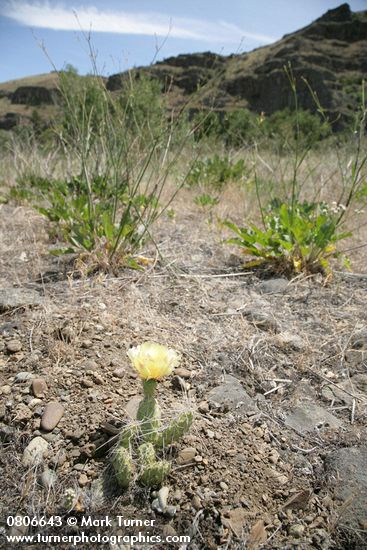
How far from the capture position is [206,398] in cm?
144

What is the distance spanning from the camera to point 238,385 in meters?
1.54

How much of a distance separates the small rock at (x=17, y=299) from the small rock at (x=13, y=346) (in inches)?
11.3

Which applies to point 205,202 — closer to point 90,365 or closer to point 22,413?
point 90,365

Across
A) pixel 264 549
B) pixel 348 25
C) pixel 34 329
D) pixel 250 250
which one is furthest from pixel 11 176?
pixel 348 25

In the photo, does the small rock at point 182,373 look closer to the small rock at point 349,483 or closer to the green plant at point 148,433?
the green plant at point 148,433

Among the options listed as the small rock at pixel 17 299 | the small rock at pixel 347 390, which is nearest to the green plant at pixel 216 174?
the small rock at pixel 17 299

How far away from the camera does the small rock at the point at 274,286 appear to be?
7.68 feet

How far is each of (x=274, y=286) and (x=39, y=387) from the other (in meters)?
1.47

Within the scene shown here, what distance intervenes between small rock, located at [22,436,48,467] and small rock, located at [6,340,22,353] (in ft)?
1.45

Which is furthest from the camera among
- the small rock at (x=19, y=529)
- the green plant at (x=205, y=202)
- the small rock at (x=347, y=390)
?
the green plant at (x=205, y=202)

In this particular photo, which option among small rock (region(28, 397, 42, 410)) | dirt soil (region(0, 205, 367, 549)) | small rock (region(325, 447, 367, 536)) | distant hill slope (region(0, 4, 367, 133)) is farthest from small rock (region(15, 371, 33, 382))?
distant hill slope (region(0, 4, 367, 133))

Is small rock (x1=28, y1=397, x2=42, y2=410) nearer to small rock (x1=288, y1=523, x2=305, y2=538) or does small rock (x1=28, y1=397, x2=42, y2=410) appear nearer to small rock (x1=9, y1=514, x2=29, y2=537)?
small rock (x1=9, y1=514, x2=29, y2=537)

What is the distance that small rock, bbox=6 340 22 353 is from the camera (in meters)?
1.53

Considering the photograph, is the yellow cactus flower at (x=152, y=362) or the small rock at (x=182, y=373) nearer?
the yellow cactus flower at (x=152, y=362)
